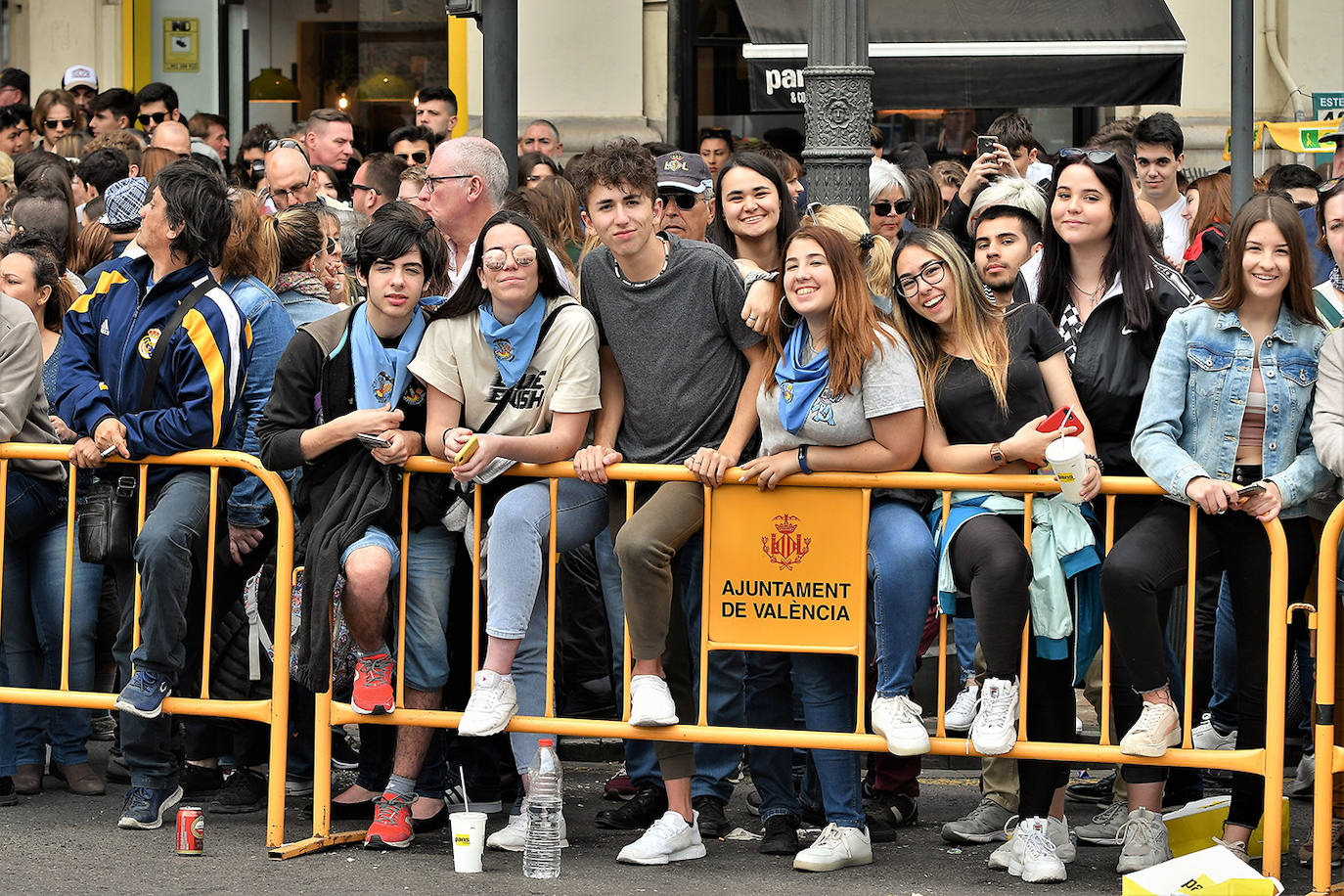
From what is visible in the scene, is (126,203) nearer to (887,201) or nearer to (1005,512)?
(1005,512)

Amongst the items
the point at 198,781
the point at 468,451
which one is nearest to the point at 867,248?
the point at 468,451

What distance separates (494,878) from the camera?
6.05 meters

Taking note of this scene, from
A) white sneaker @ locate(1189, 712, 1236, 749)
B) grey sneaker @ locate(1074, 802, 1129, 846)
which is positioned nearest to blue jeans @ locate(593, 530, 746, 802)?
grey sneaker @ locate(1074, 802, 1129, 846)

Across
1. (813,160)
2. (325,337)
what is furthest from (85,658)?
(813,160)

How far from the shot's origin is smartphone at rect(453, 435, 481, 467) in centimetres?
616

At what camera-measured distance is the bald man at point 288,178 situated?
357 inches

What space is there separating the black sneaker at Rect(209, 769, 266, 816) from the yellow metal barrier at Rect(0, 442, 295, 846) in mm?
266

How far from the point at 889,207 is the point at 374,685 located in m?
4.06

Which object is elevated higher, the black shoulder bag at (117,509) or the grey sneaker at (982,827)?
the black shoulder bag at (117,509)

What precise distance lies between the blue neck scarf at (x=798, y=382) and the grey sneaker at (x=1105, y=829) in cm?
185

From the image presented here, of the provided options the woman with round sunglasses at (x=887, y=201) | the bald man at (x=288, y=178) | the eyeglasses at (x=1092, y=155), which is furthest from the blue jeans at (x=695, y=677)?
the bald man at (x=288, y=178)

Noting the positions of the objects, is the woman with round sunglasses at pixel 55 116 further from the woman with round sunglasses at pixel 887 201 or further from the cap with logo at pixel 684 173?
the cap with logo at pixel 684 173

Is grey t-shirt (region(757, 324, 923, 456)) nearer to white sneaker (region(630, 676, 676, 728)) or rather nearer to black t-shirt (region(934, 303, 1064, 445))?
black t-shirt (region(934, 303, 1064, 445))

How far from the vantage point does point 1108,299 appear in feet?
21.0
